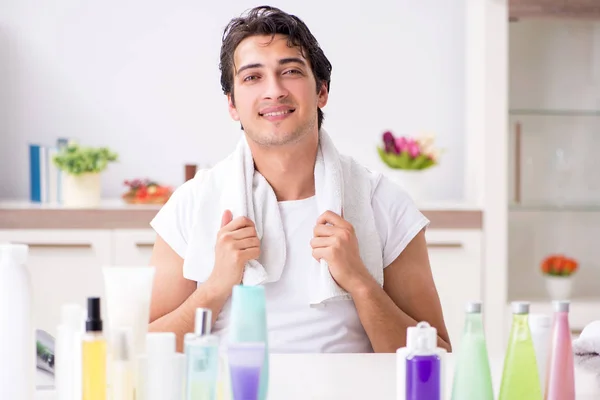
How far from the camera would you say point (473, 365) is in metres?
1.21

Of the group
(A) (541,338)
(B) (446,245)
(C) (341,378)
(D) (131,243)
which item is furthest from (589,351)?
(D) (131,243)

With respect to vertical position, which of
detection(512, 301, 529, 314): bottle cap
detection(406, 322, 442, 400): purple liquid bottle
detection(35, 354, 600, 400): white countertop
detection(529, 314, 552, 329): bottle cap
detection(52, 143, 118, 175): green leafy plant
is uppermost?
detection(52, 143, 118, 175): green leafy plant

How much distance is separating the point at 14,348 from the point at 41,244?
6.79 feet

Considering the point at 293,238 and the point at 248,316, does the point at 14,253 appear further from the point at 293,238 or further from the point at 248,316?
the point at 293,238

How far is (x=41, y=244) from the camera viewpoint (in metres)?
3.15

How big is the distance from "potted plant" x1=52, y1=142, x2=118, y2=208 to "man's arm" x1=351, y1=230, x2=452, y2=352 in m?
1.59

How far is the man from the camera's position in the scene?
5.91ft

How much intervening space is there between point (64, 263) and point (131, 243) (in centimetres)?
25

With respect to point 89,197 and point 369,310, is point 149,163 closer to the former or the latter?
point 89,197

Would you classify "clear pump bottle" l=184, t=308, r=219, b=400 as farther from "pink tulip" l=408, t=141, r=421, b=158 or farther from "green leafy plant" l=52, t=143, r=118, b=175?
"pink tulip" l=408, t=141, r=421, b=158

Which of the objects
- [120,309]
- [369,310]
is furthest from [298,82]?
[120,309]

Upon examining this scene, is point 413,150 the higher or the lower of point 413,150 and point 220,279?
the higher

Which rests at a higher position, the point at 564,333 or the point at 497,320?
the point at 564,333

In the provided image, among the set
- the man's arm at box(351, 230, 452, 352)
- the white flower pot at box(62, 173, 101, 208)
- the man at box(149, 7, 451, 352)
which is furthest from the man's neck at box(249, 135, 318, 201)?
the white flower pot at box(62, 173, 101, 208)
